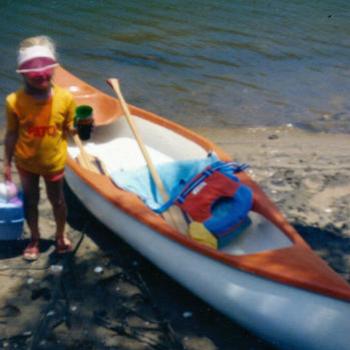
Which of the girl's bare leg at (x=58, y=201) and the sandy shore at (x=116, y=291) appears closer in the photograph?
the sandy shore at (x=116, y=291)

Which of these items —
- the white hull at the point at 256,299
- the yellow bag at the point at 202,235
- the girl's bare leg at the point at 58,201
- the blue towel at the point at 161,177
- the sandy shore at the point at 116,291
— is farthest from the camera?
the blue towel at the point at 161,177

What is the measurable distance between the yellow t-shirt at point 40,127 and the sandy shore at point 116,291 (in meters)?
0.90

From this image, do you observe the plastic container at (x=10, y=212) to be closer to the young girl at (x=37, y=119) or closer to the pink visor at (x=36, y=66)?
the young girl at (x=37, y=119)

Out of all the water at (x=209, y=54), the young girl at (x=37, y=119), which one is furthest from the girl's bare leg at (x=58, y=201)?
the water at (x=209, y=54)

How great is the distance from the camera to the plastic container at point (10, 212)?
4668mm

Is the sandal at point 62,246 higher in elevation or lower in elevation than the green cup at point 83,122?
lower

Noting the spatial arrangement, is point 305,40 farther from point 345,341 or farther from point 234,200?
point 345,341

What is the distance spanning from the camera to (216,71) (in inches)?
421

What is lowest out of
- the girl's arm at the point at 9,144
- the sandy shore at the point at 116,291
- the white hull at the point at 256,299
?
the sandy shore at the point at 116,291

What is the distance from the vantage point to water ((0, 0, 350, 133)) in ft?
30.6

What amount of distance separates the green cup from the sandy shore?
3.06 feet

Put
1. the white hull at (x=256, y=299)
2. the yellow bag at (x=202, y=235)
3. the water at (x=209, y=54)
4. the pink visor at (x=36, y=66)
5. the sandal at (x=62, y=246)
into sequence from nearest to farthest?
the white hull at (x=256, y=299), the pink visor at (x=36, y=66), the yellow bag at (x=202, y=235), the sandal at (x=62, y=246), the water at (x=209, y=54)

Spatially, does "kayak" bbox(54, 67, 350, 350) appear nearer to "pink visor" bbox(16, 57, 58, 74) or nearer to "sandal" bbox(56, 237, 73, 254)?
"sandal" bbox(56, 237, 73, 254)

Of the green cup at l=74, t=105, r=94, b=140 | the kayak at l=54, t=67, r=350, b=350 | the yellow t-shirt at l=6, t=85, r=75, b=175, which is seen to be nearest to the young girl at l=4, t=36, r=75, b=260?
the yellow t-shirt at l=6, t=85, r=75, b=175
